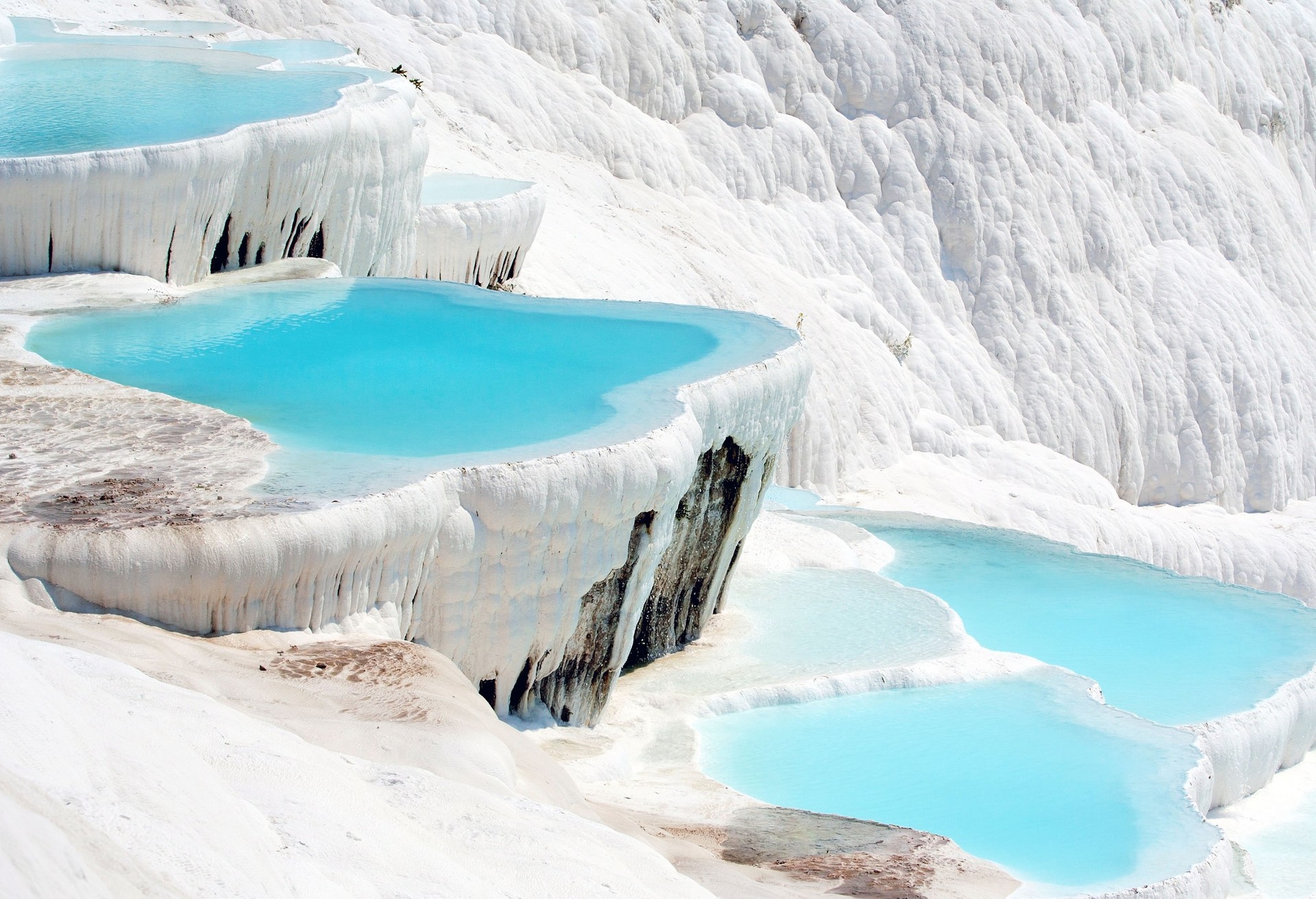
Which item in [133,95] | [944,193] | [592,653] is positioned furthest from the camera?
[944,193]

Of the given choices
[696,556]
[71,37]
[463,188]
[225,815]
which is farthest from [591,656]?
[71,37]

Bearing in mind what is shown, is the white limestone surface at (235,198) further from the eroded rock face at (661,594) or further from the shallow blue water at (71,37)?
the eroded rock face at (661,594)

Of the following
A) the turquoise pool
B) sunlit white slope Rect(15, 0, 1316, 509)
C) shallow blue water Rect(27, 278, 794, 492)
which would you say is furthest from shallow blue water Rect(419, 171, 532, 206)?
the turquoise pool

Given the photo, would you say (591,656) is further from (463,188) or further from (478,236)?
(463,188)

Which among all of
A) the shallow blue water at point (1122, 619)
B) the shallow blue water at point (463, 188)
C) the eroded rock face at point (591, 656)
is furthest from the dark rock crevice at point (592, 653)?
the shallow blue water at point (463, 188)

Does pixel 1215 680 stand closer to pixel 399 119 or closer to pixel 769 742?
pixel 769 742

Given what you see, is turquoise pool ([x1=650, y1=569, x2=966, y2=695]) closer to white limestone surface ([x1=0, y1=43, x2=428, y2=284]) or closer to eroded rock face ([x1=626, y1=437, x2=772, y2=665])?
eroded rock face ([x1=626, y1=437, x2=772, y2=665])
